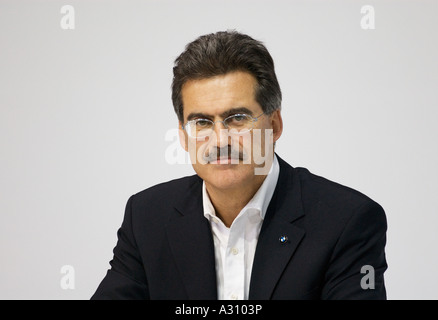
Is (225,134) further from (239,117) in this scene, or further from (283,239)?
(283,239)

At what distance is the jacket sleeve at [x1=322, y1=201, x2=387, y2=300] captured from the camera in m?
2.13

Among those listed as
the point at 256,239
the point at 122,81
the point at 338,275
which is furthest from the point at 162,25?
the point at 338,275

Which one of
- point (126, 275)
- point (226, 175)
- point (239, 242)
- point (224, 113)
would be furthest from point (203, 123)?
point (126, 275)

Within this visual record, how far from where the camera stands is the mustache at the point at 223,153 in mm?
2230

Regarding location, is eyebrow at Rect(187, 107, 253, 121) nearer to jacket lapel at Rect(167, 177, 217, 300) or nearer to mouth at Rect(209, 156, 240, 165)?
mouth at Rect(209, 156, 240, 165)

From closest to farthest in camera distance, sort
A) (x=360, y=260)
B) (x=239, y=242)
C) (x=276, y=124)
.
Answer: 1. (x=360, y=260)
2. (x=239, y=242)
3. (x=276, y=124)

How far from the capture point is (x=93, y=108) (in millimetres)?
3990

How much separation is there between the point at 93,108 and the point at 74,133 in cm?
21

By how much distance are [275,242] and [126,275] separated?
641mm

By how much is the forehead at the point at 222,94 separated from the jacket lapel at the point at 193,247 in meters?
0.43

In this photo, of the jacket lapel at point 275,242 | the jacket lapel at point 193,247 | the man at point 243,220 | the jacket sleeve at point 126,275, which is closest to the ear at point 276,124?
the man at point 243,220

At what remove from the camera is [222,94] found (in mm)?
2268

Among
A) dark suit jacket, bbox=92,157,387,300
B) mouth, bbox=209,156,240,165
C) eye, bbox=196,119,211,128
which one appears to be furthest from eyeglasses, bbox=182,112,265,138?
dark suit jacket, bbox=92,157,387,300
